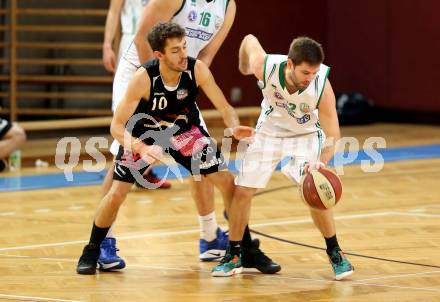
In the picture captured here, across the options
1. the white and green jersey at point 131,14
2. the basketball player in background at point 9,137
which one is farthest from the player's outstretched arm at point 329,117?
the basketball player in background at point 9,137

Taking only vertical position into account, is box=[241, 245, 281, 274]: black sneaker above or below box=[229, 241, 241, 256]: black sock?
below

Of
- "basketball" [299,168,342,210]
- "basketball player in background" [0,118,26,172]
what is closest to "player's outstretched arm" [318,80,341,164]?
"basketball" [299,168,342,210]

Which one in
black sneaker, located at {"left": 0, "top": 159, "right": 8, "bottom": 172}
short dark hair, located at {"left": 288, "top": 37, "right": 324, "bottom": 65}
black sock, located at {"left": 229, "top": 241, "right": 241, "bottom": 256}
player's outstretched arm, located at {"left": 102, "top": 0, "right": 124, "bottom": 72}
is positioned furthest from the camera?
black sneaker, located at {"left": 0, "top": 159, "right": 8, "bottom": 172}

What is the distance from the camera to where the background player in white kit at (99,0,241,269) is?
22.5 ft

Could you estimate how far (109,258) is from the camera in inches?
258

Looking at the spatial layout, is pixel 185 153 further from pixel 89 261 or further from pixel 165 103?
pixel 89 261

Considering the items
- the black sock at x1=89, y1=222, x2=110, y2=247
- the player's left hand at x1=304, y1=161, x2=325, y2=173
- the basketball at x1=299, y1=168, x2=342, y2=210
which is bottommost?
the black sock at x1=89, y1=222, x2=110, y2=247

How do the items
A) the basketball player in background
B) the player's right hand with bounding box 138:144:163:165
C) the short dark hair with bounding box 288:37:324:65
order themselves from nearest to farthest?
the short dark hair with bounding box 288:37:324:65 < the player's right hand with bounding box 138:144:163:165 < the basketball player in background

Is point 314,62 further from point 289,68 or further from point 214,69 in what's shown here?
point 214,69

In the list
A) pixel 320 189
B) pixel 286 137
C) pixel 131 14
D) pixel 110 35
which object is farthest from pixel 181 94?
pixel 131 14

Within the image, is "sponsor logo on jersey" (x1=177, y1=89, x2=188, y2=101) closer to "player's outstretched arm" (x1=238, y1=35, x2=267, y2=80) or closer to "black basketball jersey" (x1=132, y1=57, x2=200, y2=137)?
"black basketball jersey" (x1=132, y1=57, x2=200, y2=137)

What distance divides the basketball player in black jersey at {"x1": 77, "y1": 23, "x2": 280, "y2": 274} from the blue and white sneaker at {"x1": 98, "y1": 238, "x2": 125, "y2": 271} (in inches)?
3.5

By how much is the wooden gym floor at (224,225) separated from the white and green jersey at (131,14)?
1.46 meters

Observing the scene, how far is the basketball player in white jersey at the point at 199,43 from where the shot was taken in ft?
22.5
